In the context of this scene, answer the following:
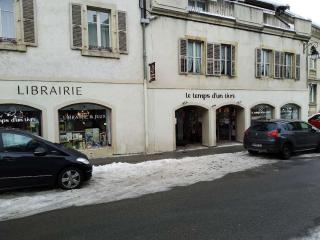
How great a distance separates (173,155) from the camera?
1430 cm

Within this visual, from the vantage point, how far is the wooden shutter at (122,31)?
13.6 m

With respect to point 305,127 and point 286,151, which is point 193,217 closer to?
point 286,151

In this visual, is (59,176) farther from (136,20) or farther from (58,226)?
(136,20)

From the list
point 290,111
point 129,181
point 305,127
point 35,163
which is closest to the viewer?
point 35,163

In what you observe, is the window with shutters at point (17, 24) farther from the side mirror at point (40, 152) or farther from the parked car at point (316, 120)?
the parked car at point (316, 120)

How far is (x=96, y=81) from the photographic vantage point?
520 inches

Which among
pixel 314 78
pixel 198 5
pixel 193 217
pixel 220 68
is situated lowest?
pixel 193 217

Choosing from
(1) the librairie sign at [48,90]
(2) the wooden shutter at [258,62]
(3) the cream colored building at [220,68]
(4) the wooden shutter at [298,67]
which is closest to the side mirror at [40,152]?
(1) the librairie sign at [48,90]

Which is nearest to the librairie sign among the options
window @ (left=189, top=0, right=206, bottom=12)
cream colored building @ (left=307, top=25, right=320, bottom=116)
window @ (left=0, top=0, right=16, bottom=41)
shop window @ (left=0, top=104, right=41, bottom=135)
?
shop window @ (left=0, top=104, right=41, bottom=135)

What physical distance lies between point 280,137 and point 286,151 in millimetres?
747

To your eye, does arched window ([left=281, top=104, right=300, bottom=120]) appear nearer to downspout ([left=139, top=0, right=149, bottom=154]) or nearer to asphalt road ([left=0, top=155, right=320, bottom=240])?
downspout ([left=139, top=0, right=149, bottom=154])

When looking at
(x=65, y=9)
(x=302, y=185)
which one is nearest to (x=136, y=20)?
(x=65, y=9)

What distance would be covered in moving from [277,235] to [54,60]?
32.5 ft

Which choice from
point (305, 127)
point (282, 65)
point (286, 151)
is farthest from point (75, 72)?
point (282, 65)
